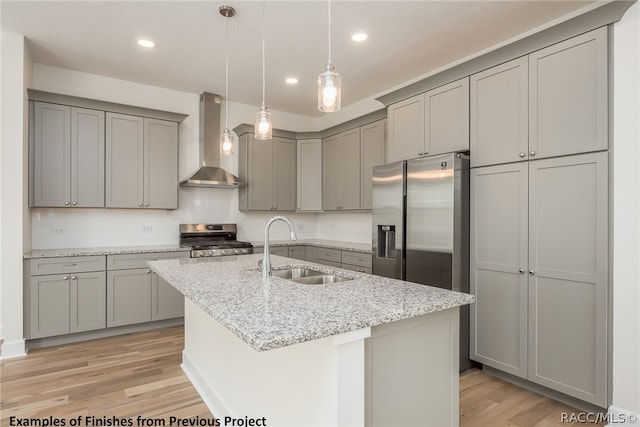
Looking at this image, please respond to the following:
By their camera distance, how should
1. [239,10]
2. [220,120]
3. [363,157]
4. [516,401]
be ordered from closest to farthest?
[516,401], [239,10], [363,157], [220,120]

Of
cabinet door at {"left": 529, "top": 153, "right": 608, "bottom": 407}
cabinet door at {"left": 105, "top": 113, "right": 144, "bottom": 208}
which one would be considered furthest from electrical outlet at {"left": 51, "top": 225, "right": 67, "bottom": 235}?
cabinet door at {"left": 529, "top": 153, "right": 608, "bottom": 407}

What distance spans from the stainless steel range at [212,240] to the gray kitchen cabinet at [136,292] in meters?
0.28

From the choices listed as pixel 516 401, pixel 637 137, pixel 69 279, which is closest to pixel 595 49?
pixel 637 137

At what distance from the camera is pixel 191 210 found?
455cm

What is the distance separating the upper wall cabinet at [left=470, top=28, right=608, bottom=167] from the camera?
221 centimetres

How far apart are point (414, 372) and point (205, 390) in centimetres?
160

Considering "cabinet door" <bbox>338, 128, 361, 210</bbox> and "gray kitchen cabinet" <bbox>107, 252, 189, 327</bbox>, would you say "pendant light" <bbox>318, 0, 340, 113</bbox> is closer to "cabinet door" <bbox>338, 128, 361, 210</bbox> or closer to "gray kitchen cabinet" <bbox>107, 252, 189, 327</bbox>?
"cabinet door" <bbox>338, 128, 361, 210</bbox>

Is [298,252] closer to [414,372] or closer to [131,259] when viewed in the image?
[131,259]

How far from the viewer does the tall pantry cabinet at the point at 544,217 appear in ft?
7.25

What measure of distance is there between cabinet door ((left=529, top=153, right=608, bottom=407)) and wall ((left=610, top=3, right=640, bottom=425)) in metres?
0.06

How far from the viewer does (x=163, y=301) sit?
3.92 metres

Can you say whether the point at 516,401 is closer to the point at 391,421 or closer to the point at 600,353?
the point at 600,353

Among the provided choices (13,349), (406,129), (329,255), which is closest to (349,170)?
(329,255)

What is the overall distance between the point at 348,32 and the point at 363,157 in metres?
1.64
